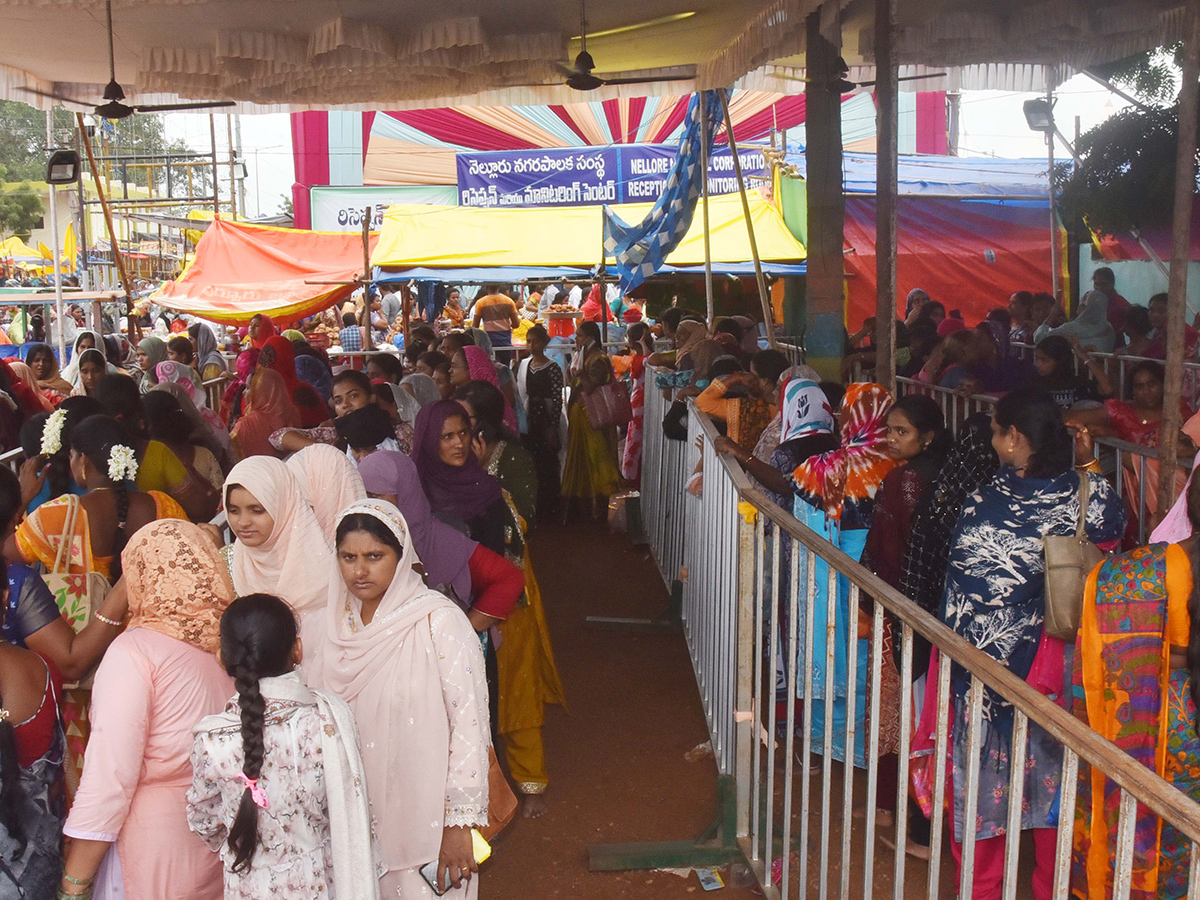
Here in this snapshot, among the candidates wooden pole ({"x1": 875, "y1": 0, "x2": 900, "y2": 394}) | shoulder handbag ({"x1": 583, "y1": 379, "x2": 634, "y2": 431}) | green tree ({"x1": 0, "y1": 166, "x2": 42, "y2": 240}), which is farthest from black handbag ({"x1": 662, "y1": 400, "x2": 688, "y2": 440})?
green tree ({"x1": 0, "y1": 166, "x2": 42, "y2": 240})

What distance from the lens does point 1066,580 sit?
10.8 feet

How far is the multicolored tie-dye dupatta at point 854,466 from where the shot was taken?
4656 millimetres

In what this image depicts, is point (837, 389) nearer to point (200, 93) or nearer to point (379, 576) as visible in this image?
point (379, 576)

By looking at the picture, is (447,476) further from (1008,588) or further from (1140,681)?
(1140,681)

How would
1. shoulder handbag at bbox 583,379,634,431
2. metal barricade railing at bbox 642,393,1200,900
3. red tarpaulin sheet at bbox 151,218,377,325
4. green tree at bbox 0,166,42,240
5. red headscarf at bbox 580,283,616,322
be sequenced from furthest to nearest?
green tree at bbox 0,166,42,240, red headscarf at bbox 580,283,616,322, red tarpaulin sheet at bbox 151,218,377,325, shoulder handbag at bbox 583,379,634,431, metal barricade railing at bbox 642,393,1200,900

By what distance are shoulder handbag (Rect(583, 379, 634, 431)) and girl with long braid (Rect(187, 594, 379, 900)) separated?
7739 mm

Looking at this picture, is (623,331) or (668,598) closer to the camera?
(668,598)

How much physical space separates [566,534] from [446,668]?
722 centimetres

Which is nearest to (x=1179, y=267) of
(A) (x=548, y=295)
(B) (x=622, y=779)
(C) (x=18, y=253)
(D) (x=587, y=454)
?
(B) (x=622, y=779)

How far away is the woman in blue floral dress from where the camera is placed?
3545 millimetres

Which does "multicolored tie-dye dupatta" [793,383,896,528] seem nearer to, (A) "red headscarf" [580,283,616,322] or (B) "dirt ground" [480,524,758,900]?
(B) "dirt ground" [480,524,758,900]

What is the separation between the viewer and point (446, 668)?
9.78ft

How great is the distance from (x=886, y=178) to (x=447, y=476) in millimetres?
3173

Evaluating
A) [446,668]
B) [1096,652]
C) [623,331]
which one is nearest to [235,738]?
[446,668]
